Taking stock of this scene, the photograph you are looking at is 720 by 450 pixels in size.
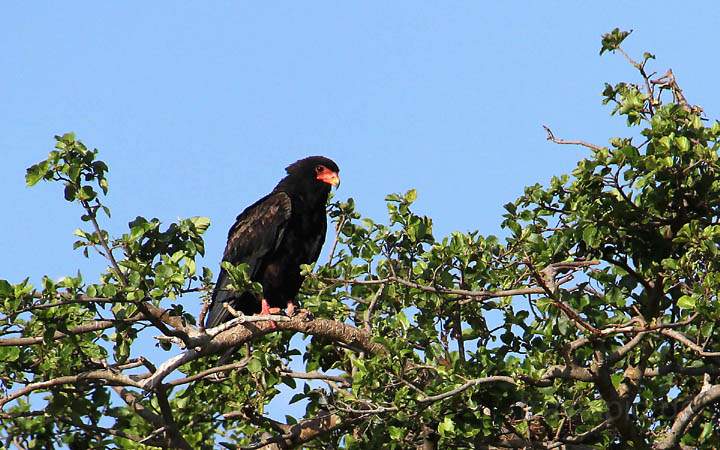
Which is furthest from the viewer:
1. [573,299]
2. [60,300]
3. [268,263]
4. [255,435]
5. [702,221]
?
[268,263]

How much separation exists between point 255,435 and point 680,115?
3952 millimetres

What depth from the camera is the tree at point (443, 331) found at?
6527mm

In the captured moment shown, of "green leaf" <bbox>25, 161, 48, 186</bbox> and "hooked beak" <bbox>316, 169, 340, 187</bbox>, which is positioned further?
"hooked beak" <bbox>316, 169, 340, 187</bbox>

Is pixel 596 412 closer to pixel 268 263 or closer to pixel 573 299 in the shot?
pixel 573 299

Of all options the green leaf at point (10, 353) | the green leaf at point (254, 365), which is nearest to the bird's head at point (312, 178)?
the green leaf at point (254, 365)

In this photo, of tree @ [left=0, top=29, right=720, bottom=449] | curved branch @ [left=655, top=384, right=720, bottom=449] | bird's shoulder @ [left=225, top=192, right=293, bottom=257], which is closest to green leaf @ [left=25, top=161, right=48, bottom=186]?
tree @ [left=0, top=29, right=720, bottom=449]

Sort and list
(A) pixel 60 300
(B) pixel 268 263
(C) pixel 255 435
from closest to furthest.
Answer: (A) pixel 60 300
(C) pixel 255 435
(B) pixel 268 263

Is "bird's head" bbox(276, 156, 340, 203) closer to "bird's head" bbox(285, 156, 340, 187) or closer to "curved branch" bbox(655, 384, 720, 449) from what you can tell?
"bird's head" bbox(285, 156, 340, 187)

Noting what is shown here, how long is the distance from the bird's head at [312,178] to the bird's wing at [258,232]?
0.68 ft

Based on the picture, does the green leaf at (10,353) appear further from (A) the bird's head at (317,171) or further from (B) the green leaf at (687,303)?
(B) the green leaf at (687,303)

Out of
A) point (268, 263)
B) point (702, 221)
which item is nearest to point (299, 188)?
point (268, 263)

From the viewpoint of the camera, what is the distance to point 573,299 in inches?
274

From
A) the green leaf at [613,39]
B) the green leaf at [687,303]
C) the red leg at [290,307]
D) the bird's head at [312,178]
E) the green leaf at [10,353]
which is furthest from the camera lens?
the bird's head at [312,178]

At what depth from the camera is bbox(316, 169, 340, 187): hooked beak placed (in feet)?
32.3
